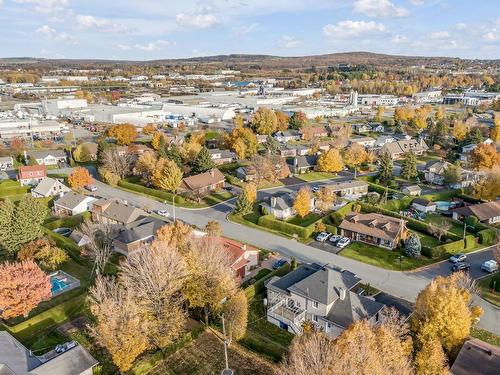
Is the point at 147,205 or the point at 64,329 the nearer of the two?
the point at 64,329

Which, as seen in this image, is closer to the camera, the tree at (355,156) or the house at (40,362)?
the house at (40,362)

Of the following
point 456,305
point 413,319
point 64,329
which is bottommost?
point 64,329

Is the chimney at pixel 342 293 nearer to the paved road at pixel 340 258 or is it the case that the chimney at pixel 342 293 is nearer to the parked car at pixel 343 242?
the paved road at pixel 340 258

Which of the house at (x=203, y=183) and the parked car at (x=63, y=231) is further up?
the house at (x=203, y=183)

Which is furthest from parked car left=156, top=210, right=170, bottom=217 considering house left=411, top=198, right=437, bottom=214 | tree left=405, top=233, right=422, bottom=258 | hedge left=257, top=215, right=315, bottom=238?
house left=411, top=198, right=437, bottom=214

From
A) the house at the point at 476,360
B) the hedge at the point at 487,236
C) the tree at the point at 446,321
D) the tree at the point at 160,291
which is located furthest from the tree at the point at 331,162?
the house at the point at 476,360

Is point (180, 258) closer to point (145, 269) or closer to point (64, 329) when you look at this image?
point (145, 269)

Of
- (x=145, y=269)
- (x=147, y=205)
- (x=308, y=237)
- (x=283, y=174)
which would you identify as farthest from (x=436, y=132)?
(x=145, y=269)
